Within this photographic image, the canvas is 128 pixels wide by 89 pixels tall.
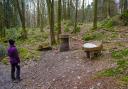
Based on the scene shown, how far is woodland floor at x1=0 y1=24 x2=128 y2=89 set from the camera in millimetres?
8734

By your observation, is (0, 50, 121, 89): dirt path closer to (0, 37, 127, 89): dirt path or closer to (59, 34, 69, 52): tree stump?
(0, 37, 127, 89): dirt path

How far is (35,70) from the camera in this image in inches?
486

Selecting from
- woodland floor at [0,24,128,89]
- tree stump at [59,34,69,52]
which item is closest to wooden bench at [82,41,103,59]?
woodland floor at [0,24,128,89]

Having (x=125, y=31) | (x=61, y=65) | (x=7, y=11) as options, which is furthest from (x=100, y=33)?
(x=7, y=11)

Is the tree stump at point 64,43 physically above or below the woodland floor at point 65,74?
above

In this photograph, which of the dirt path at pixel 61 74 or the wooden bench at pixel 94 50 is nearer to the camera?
the dirt path at pixel 61 74

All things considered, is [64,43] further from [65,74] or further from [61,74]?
[65,74]

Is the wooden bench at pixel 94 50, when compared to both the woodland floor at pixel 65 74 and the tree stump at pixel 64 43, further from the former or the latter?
the tree stump at pixel 64 43

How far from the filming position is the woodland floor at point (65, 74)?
873 cm

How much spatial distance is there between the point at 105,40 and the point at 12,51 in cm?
901

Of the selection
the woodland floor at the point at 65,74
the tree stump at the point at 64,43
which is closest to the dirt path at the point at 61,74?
the woodland floor at the point at 65,74

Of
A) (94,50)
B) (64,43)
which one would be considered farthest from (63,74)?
(64,43)

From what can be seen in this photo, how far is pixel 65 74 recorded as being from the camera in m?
10.6

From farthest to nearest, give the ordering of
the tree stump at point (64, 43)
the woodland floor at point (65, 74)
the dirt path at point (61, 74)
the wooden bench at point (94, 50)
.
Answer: the tree stump at point (64, 43) → the wooden bench at point (94, 50) → the dirt path at point (61, 74) → the woodland floor at point (65, 74)
